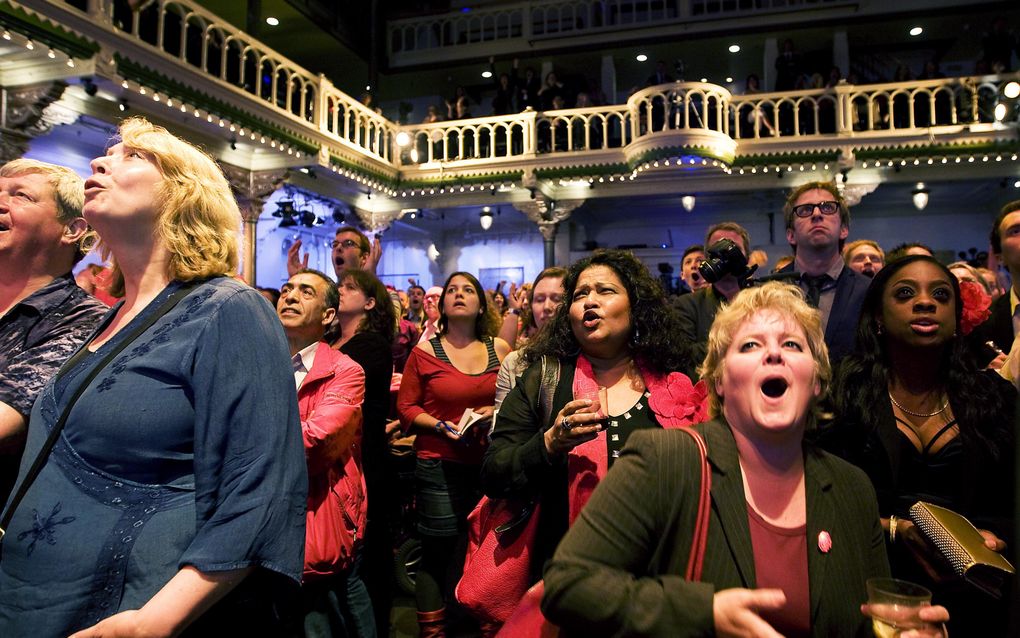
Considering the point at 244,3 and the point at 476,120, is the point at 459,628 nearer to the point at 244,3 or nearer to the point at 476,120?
the point at 476,120

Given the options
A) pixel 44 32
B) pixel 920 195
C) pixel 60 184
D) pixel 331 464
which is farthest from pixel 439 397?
pixel 920 195

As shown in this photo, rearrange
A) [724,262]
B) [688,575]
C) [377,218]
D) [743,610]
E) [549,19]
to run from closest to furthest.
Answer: [743,610], [688,575], [724,262], [377,218], [549,19]

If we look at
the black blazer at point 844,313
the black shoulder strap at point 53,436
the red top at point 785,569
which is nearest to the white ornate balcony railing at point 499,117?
the black shoulder strap at point 53,436

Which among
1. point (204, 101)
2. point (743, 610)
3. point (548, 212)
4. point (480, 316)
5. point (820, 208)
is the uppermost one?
point (204, 101)

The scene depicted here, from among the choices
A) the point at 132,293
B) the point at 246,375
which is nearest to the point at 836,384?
the point at 246,375

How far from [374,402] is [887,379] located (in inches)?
88.3

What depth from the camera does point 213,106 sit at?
789cm

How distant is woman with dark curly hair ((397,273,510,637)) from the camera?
3102 millimetres

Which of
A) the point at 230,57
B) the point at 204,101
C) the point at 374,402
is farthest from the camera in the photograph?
the point at 230,57

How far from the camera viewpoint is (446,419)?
3354 mm

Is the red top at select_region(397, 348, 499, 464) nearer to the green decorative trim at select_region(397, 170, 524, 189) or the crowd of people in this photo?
the crowd of people

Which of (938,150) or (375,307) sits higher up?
(938,150)

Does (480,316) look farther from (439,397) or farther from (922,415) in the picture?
(922,415)

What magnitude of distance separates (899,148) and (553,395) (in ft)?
36.5
